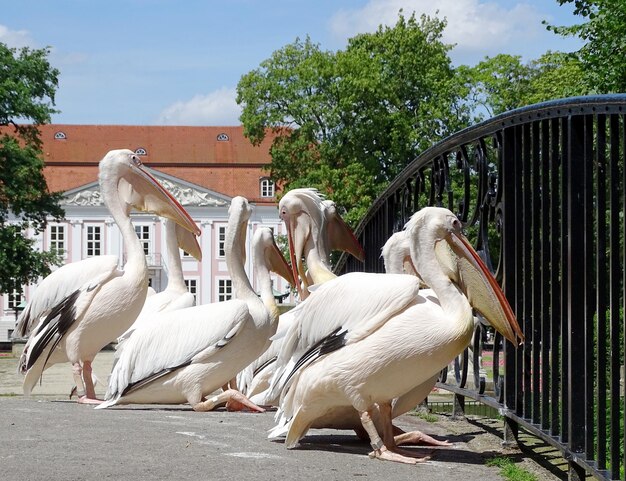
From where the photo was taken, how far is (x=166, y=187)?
67812 mm

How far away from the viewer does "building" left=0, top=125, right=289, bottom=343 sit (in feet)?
222

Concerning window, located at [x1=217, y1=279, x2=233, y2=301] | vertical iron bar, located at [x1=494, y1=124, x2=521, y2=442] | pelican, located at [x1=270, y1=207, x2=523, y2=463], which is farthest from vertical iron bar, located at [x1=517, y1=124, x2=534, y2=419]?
window, located at [x1=217, y1=279, x2=233, y2=301]

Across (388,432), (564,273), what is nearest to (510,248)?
(564,273)

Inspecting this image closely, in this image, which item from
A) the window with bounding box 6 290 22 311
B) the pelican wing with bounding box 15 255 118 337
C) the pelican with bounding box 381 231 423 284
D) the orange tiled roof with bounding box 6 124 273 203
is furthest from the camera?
the orange tiled roof with bounding box 6 124 273 203

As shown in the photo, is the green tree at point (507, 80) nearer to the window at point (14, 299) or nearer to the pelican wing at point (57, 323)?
the window at point (14, 299)

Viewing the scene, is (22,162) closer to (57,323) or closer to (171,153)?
(57,323)

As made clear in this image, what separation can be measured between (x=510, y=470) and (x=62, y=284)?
442 centimetres

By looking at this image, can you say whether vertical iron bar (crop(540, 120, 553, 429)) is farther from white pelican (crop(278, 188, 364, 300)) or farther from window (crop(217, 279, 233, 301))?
window (crop(217, 279, 233, 301))

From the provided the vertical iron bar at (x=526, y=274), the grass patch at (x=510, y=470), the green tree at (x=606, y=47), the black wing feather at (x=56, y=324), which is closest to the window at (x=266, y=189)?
the green tree at (x=606, y=47)

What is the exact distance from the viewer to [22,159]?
35812 mm

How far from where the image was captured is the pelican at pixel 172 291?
29.6 ft

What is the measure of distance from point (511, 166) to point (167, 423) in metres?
2.41

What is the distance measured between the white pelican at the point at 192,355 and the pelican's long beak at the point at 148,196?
3.58ft

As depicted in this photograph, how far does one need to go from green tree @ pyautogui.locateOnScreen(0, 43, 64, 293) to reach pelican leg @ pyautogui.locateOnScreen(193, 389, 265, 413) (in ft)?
93.4
